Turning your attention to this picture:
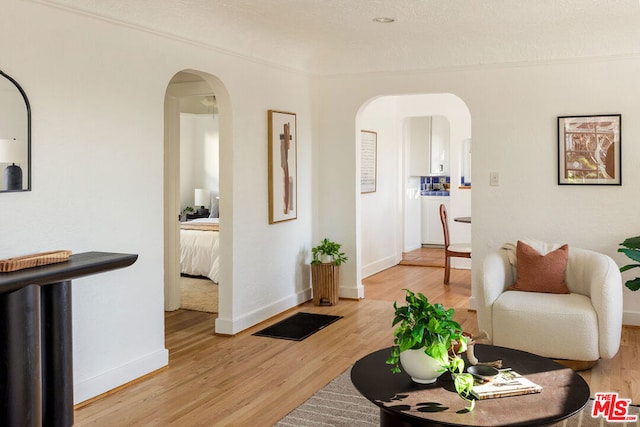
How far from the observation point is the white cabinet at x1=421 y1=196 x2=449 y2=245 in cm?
1041

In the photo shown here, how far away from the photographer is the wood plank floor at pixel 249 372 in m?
3.55

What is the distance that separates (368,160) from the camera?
25.5ft

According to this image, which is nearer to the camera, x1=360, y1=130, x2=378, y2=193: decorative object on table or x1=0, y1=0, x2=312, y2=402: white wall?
x1=0, y1=0, x2=312, y2=402: white wall

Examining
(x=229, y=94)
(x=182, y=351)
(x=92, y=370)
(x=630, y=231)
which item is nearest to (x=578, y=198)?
(x=630, y=231)

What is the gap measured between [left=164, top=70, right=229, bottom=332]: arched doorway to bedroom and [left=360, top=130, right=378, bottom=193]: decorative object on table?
166 cm

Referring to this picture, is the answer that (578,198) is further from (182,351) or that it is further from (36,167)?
(36,167)

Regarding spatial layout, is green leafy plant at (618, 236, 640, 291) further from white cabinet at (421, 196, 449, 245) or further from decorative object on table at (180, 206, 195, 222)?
decorative object on table at (180, 206, 195, 222)

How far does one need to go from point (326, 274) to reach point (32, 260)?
342 centimetres

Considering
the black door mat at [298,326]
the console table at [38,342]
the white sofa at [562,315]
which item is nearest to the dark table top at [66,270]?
the console table at [38,342]

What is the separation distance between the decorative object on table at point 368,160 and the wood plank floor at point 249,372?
1948mm

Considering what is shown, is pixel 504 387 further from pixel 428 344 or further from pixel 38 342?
pixel 38 342

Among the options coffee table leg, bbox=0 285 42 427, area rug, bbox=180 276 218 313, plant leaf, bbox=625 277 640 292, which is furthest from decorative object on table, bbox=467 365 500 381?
area rug, bbox=180 276 218 313

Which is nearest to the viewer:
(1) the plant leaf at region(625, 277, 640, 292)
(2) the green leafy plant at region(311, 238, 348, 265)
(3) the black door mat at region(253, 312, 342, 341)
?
(1) the plant leaf at region(625, 277, 640, 292)

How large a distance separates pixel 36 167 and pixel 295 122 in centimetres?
299
